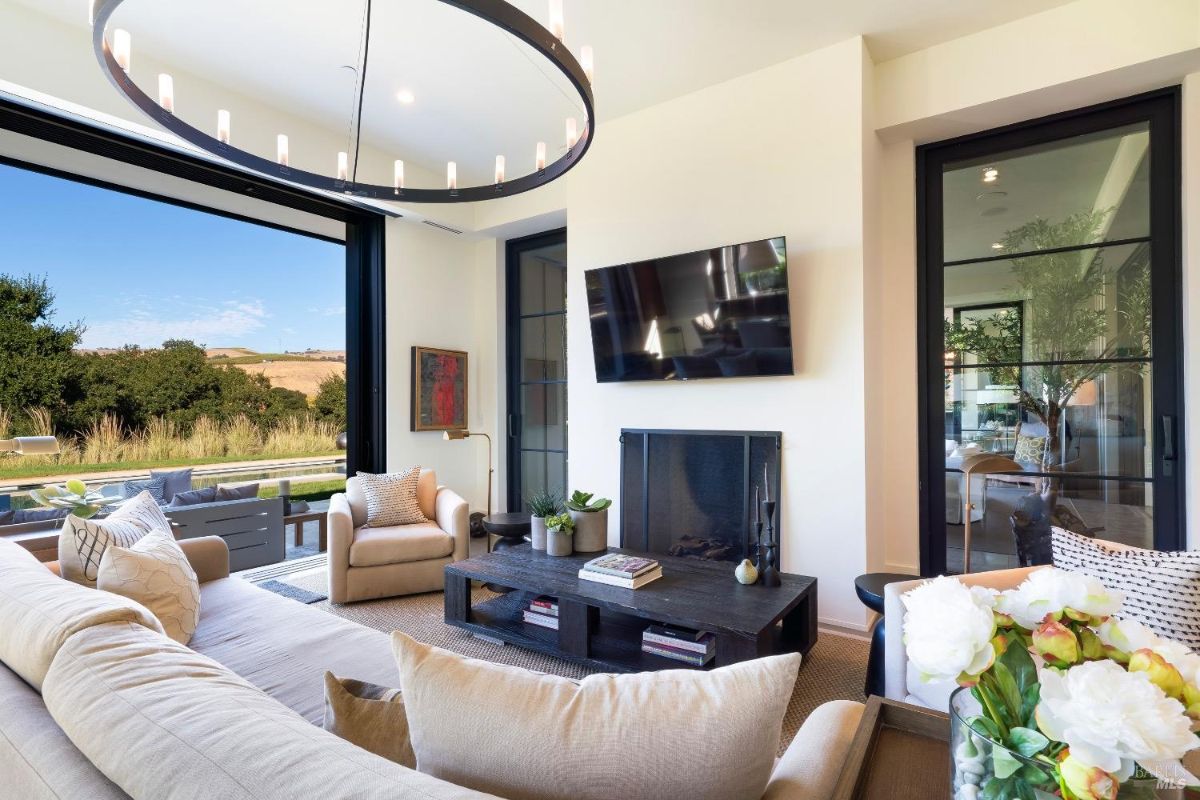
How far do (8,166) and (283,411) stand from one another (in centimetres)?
215

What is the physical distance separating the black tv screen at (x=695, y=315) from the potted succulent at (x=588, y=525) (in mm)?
972

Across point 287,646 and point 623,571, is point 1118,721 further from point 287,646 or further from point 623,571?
point 623,571

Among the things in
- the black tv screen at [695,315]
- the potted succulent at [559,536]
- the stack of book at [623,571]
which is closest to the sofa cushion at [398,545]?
the potted succulent at [559,536]

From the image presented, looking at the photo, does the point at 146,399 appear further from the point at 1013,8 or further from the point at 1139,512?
the point at 1139,512

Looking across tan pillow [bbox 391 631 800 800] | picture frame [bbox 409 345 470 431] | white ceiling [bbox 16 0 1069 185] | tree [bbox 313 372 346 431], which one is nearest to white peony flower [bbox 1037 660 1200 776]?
tan pillow [bbox 391 631 800 800]

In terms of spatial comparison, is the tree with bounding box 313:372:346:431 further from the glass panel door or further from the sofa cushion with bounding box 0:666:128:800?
the sofa cushion with bounding box 0:666:128:800

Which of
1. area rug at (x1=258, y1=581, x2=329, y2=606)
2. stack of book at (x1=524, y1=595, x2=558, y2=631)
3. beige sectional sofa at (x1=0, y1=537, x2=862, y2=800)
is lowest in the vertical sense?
area rug at (x1=258, y1=581, x2=329, y2=606)

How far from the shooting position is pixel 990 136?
10.7 ft

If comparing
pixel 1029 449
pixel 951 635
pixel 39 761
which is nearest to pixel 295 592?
pixel 39 761

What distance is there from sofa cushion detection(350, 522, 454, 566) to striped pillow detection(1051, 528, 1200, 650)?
311 cm

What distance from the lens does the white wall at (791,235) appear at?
306 centimetres

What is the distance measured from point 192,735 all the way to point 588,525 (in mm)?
2453

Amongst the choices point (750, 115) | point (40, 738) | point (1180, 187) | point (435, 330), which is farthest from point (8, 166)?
point (1180, 187)

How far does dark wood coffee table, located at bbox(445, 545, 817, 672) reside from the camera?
7.14 feet
